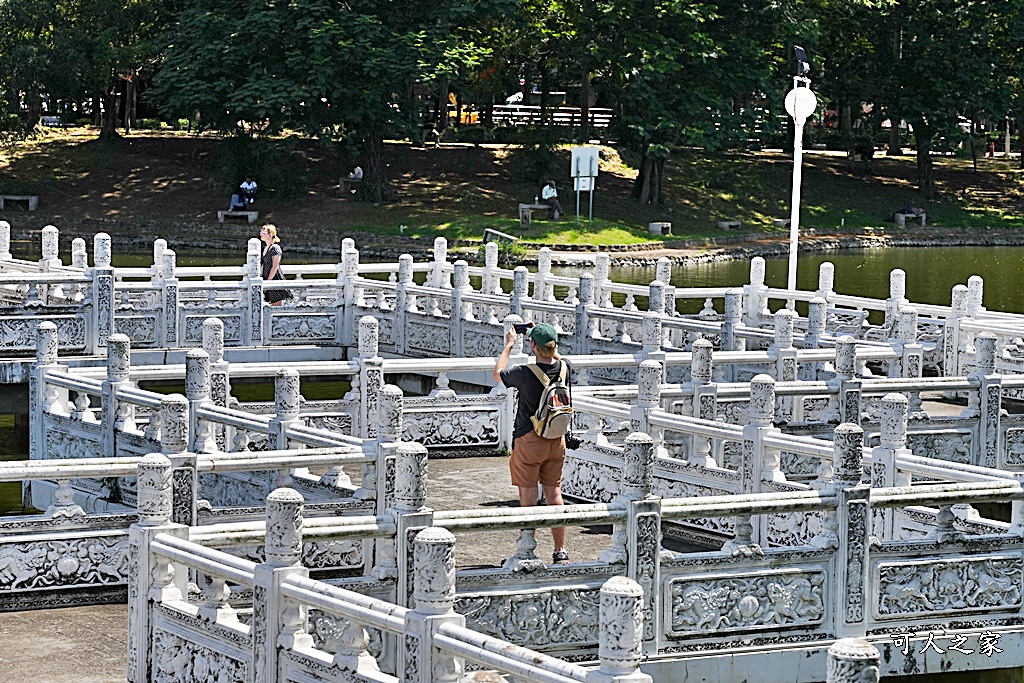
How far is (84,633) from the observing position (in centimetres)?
1263

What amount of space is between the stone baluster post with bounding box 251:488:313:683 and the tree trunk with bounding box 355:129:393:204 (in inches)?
2074

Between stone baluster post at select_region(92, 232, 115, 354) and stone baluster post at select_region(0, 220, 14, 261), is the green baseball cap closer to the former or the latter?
stone baluster post at select_region(92, 232, 115, 354)

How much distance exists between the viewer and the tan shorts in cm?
1377

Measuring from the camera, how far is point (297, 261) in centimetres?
5478

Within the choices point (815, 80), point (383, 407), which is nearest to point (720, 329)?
point (383, 407)

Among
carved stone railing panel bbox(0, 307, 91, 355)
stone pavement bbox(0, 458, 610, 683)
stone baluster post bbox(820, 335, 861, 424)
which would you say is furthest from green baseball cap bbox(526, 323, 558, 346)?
carved stone railing panel bbox(0, 307, 91, 355)

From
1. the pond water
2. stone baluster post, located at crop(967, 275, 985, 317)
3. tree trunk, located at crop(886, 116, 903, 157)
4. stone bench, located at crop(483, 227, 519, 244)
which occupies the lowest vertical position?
the pond water

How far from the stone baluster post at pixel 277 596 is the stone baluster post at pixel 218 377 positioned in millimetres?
6428

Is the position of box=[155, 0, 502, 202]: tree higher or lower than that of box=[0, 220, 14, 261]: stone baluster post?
higher

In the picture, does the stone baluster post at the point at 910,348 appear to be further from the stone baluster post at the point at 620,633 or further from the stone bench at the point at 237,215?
the stone bench at the point at 237,215

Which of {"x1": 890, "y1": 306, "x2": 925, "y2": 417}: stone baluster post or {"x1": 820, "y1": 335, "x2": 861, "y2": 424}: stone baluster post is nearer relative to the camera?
{"x1": 820, "y1": 335, "x2": 861, "y2": 424}: stone baluster post

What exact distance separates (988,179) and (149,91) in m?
35.3

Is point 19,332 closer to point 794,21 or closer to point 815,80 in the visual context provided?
point 794,21

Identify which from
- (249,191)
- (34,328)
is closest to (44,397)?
(34,328)
